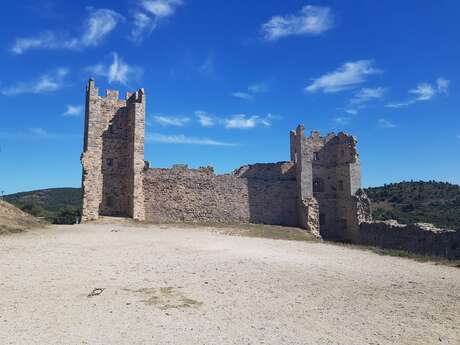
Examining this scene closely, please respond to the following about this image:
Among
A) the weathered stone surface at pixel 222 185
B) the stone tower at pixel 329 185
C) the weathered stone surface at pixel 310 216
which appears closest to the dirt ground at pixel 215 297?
the weathered stone surface at pixel 222 185

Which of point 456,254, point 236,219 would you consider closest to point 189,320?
point 456,254

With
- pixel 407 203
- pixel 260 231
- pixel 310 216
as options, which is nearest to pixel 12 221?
pixel 260 231

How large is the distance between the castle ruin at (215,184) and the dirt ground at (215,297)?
9703 mm

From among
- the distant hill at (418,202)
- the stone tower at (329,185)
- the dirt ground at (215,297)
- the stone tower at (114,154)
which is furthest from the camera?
the distant hill at (418,202)

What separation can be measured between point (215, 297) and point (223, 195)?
16412mm

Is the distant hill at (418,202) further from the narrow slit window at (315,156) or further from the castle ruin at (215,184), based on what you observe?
the narrow slit window at (315,156)

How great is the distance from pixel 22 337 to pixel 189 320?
2247 mm

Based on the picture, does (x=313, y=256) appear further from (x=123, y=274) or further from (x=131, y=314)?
(x=131, y=314)

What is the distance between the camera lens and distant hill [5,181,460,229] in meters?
34.2

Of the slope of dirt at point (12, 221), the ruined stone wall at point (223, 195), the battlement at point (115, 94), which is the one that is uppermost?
the battlement at point (115, 94)

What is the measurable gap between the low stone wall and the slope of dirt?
53.3 feet

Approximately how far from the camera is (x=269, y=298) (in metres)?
7.28

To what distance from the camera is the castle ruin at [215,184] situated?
22250mm

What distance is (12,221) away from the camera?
17.0 metres
